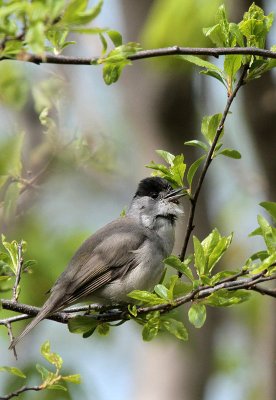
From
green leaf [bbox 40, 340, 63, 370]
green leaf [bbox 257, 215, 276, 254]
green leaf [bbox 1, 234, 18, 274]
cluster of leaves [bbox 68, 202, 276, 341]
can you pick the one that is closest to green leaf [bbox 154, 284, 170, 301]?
cluster of leaves [bbox 68, 202, 276, 341]

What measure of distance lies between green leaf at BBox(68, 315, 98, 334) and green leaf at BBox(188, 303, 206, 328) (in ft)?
1.76

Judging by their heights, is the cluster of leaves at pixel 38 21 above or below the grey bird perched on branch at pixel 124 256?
above

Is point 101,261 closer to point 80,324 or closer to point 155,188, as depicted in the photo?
point 155,188

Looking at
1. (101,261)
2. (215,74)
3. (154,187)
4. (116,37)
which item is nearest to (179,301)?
(215,74)

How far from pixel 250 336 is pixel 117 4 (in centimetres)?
453

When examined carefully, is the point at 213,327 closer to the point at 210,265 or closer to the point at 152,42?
the point at 152,42

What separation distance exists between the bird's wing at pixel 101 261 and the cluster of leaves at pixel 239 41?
4.61 feet

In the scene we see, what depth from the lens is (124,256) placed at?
445 cm

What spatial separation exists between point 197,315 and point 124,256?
1527 millimetres

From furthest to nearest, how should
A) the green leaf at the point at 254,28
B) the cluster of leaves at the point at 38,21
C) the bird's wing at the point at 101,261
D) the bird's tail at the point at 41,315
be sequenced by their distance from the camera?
the bird's wing at the point at 101,261 < the bird's tail at the point at 41,315 < the green leaf at the point at 254,28 < the cluster of leaves at the point at 38,21

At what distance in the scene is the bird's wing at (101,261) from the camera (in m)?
4.11

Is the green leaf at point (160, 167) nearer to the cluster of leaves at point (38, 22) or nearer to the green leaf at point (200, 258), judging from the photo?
the green leaf at point (200, 258)

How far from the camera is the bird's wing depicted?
4.11 m

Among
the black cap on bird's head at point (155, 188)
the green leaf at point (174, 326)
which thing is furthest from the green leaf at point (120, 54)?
the black cap on bird's head at point (155, 188)
